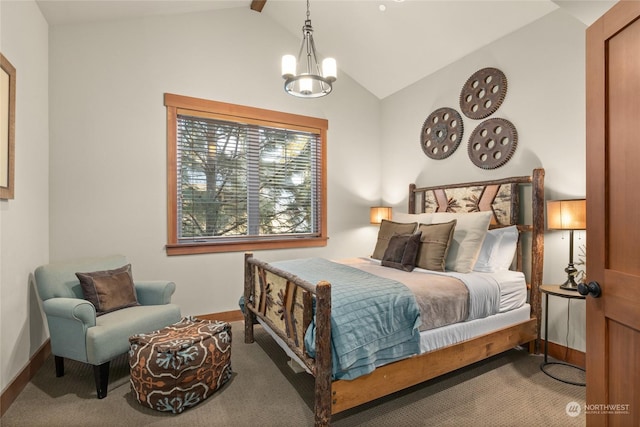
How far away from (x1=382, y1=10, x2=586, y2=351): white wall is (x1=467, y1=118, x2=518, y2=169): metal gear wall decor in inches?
2.2

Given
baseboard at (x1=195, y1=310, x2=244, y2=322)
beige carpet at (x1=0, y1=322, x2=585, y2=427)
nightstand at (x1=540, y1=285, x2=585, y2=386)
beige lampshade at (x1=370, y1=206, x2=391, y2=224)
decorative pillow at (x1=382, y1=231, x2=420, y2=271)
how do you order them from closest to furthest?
beige carpet at (x1=0, y1=322, x2=585, y2=427)
nightstand at (x1=540, y1=285, x2=585, y2=386)
decorative pillow at (x1=382, y1=231, x2=420, y2=271)
baseboard at (x1=195, y1=310, x2=244, y2=322)
beige lampshade at (x1=370, y1=206, x2=391, y2=224)

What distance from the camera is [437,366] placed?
2229 mm

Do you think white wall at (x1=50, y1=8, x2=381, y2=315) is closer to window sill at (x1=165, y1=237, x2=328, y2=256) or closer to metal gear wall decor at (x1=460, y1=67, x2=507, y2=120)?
window sill at (x1=165, y1=237, x2=328, y2=256)

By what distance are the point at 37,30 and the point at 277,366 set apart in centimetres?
337

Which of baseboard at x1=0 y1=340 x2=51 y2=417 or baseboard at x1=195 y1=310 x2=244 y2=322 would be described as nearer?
baseboard at x1=0 y1=340 x2=51 y2=417

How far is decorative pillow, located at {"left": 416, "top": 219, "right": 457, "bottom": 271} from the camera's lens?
2.81 meters

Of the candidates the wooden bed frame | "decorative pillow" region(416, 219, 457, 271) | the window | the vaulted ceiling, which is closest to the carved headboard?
the wooden bed frame

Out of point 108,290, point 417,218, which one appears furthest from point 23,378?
point 417,218

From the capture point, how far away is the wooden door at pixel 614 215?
1217 mm

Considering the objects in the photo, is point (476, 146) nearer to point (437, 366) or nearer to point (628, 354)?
point (437, 366)

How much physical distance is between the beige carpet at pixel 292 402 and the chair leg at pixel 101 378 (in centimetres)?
4

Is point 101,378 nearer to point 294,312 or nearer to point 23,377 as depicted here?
point 23,377

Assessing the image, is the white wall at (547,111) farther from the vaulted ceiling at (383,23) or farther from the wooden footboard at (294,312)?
the wooden footboard at (294,312)

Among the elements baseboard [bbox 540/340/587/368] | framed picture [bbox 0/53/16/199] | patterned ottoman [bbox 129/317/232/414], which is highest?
framed picture [bbox 0/53/16/199]
